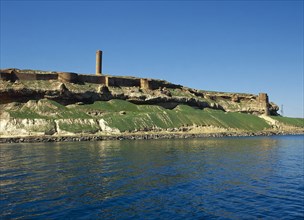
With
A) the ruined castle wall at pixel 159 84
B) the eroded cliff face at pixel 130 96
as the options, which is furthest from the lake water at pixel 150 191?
the ruined castle wall at pixel 159 84

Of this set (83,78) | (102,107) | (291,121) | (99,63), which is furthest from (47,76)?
(291,121)

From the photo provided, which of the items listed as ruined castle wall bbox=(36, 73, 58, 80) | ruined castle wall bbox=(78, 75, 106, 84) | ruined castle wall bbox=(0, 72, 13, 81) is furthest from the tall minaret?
ruined castle wall bbox=(0, 72, 13, 81)

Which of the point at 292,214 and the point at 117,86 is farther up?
the point at 117,86

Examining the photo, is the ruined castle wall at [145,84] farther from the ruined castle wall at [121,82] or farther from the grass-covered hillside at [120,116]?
the grass-covered hillside at [120,116]

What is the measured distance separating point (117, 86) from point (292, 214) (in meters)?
116

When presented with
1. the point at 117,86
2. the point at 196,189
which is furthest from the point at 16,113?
the point at 196,189

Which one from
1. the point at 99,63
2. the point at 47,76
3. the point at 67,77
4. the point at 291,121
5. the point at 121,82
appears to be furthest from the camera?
the point at 291,121

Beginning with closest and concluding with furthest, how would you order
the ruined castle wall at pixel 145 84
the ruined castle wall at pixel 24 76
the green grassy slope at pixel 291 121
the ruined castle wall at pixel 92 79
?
the ruined castle wall at pixel 24 76 → the ruined castle wall at pixel 92 79 → the ruined castle wall at pixel 145 84 → the green grassy slope at pixel 291 121

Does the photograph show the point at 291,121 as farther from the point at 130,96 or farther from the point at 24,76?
the point at 24,76

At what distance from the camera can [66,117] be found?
3893 inches

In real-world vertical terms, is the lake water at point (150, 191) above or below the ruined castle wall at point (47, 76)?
below

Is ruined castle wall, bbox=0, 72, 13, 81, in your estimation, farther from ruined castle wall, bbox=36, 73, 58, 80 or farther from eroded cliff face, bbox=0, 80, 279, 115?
ruined castle wall, bbox=36, 73, 58, 80

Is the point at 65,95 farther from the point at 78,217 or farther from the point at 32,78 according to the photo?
the point at 78,217

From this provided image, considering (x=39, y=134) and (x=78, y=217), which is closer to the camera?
(x=78, y=217)
